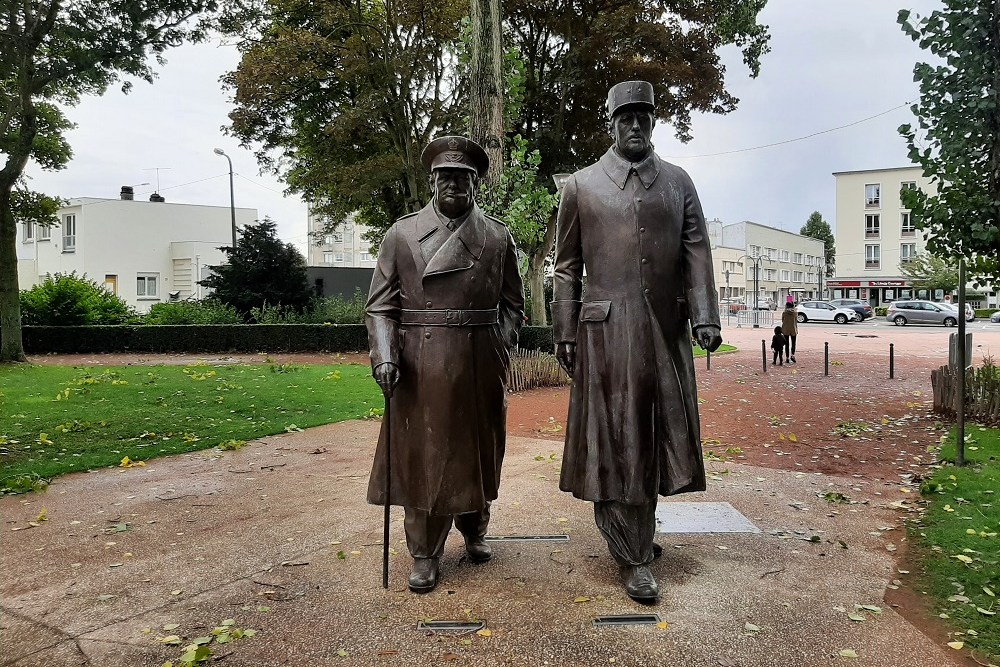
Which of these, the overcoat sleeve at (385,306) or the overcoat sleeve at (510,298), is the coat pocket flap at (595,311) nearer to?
the overcoat sleeve at (510,298)

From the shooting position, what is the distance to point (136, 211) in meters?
39.5

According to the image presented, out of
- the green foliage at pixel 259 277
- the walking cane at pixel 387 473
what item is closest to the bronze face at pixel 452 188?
the walking cane at pixel 387 473

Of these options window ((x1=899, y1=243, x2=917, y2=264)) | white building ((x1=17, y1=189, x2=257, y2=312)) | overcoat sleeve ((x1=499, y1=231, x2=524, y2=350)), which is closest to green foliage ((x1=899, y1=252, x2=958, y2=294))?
window ((x1=899, y1=243, x2=917, y2=264))

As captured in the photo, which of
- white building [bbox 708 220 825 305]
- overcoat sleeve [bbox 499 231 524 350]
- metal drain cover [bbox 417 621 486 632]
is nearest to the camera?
metal drain cover [bbox 417 621 486 632]

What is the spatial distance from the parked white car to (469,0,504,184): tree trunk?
36.5 meters

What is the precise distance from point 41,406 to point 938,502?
11306mm

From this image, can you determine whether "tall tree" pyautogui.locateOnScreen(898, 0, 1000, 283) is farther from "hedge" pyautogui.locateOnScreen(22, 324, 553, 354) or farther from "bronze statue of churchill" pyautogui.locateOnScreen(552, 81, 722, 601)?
"hedge" pyautogui.locateOnScreen(22, 324, 553, 354)

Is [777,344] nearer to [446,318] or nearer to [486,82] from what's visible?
[486,82]

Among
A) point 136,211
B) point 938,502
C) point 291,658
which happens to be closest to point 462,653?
point 291,658

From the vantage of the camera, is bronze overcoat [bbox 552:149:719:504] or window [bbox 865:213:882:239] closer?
bronze overcoat [bbox 552:149:719:504]

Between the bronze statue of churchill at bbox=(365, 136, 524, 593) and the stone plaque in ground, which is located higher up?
the bronze statue of churchill at bbox=(365, 136, 524, 593)

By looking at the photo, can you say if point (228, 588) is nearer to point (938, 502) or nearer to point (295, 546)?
point (295, 546)

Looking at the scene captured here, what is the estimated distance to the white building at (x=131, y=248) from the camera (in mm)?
37938

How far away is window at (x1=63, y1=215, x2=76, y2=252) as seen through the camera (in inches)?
1506
